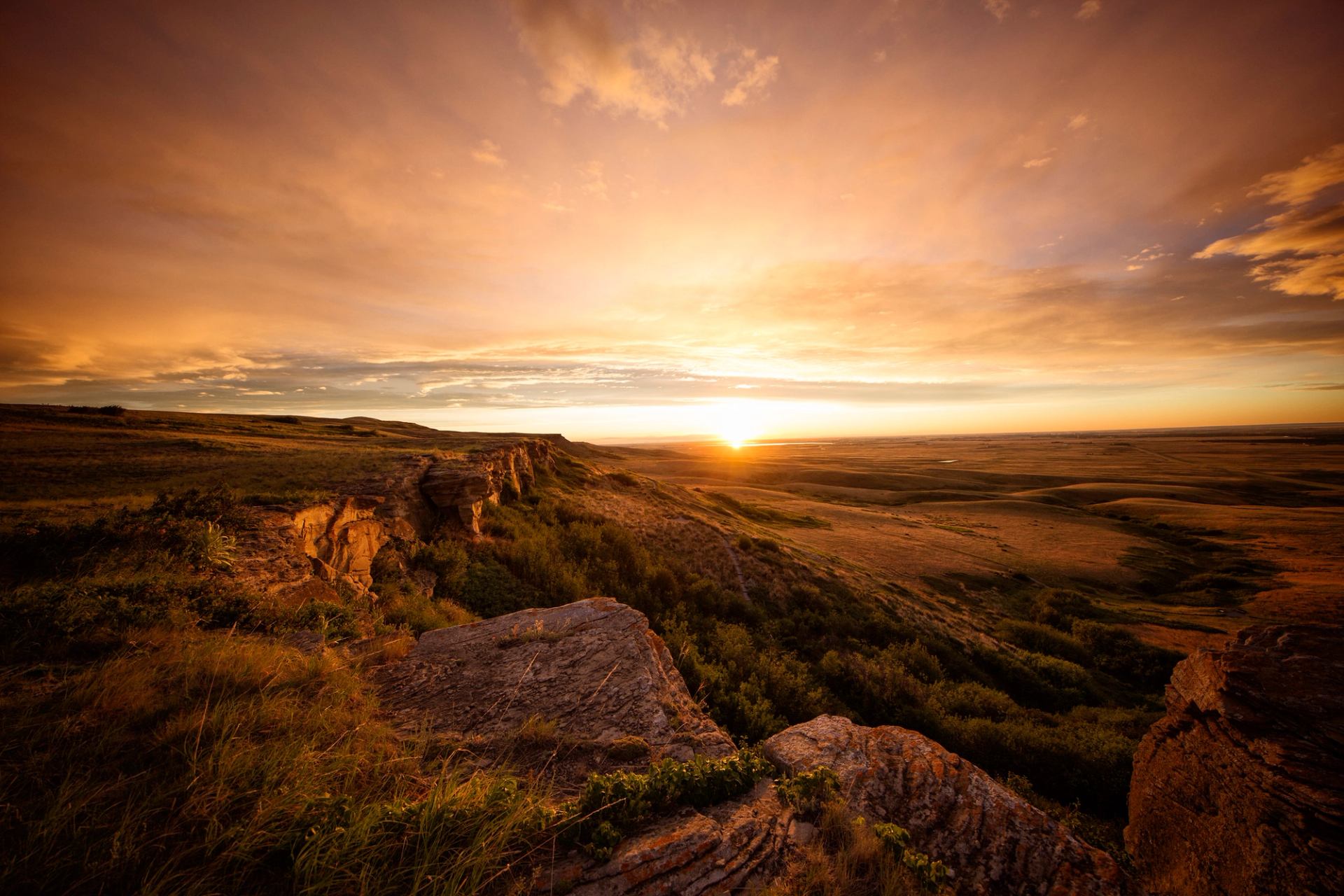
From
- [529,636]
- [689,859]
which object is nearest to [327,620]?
[529,636]

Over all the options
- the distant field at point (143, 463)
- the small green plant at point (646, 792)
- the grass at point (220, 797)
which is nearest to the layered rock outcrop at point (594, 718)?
the small green plant at point (646, 792)

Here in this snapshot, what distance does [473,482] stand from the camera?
1670cm

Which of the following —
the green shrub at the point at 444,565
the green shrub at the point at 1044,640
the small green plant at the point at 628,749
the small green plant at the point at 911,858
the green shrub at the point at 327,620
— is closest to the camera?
the small green plant at the point at 911,858

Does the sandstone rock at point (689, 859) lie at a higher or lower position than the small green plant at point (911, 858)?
higher

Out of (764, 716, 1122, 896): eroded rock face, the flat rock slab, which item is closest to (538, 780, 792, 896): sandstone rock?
the flat rock slab

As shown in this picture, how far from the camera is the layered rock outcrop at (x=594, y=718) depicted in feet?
11.9

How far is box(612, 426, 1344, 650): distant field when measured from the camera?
2859 centimetres

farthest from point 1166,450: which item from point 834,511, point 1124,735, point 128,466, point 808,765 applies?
point 128,466

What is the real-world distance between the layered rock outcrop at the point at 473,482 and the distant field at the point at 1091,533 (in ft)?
62.9

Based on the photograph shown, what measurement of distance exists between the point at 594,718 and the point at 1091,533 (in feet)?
204

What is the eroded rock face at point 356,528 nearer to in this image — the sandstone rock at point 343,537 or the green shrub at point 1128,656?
the sandstone rock at point 343,537

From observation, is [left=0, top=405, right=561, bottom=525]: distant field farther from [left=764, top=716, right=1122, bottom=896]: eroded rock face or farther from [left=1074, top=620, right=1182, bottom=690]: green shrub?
[left=1074, top=620, right=1182, bottom=690]: green shrub

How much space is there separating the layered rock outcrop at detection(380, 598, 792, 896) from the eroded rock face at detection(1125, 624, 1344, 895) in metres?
6.95

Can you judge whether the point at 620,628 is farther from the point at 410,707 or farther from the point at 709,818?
the point at 709,818
